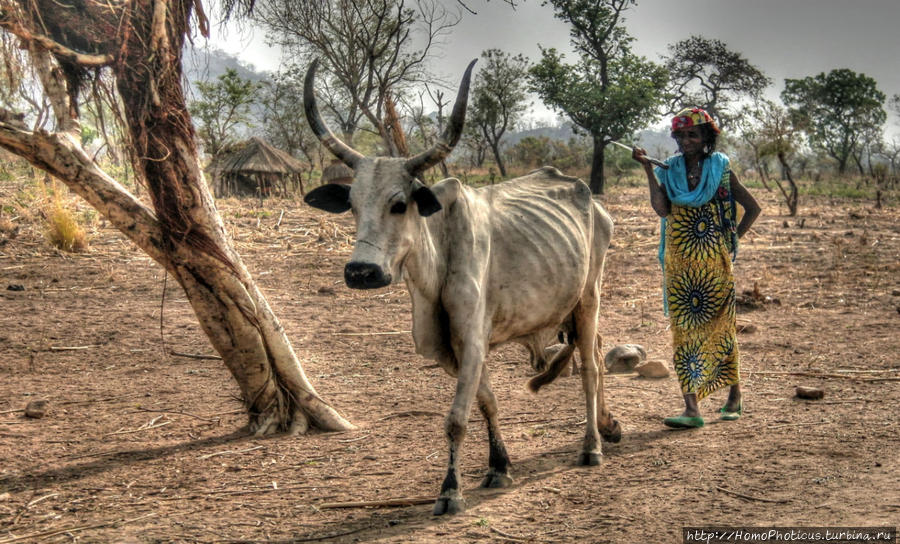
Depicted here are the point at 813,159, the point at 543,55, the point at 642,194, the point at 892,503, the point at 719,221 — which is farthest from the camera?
the point at 813,159

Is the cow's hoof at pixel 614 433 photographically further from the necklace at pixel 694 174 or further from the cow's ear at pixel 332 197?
the cow's ear at pixel 332 197

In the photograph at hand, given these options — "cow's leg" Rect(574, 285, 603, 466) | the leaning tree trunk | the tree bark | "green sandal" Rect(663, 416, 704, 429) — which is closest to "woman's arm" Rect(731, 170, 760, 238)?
"cow's leg" Rect(574, 285, 603, 466)

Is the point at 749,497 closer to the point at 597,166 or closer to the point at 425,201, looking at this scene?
the point at 425,201

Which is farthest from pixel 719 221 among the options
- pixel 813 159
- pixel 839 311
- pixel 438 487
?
pixel 813 159

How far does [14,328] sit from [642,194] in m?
20.9

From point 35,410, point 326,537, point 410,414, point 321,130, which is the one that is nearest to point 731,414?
point 410,414

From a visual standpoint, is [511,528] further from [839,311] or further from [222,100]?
[222,100]

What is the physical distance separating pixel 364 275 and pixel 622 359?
12.0ft

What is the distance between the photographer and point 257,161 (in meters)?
25.9

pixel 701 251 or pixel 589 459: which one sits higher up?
pixel 701 251

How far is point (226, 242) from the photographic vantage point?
522 cm

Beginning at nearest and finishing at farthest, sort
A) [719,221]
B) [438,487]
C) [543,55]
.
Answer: [438,487] → [719,221] → [543,55]

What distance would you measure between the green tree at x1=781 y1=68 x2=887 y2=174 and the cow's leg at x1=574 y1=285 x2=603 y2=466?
136 ft

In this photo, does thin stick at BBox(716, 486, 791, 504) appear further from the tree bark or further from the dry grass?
the tree bark
